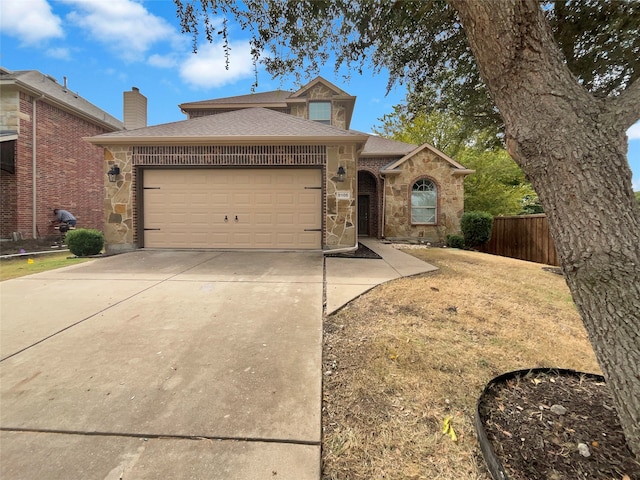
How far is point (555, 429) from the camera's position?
1.84 metres

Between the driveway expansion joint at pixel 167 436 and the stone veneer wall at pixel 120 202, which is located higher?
the stone veneer wall at pixel 120 202

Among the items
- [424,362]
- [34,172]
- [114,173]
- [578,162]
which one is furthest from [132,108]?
[578,162]

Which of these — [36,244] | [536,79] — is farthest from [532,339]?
[36,244]

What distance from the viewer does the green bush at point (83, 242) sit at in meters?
7.89

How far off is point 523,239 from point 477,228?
1570 millimetres

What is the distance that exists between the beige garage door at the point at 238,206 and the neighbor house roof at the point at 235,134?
2.56ft

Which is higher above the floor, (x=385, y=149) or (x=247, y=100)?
(x=247, y=100)

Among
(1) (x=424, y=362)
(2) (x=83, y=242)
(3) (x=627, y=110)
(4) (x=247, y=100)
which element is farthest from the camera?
(4) (x=247, y=100)

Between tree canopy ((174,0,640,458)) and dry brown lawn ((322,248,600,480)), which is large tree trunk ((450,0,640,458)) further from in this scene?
dry brown lawn ((322,248,600,480))

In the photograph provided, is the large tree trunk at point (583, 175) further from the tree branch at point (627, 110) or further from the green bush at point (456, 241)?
the green bush at point (456, 241)

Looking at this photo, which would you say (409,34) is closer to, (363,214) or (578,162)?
(578,162)

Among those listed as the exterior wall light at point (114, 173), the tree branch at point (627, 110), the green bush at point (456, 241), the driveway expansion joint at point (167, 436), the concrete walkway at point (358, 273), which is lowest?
the driveway expansion joint at point (167, 436)

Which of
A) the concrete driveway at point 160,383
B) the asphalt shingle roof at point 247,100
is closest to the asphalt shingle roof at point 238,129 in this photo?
the concrete driveway at point 160,383

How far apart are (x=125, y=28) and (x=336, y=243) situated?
6.33 meters
